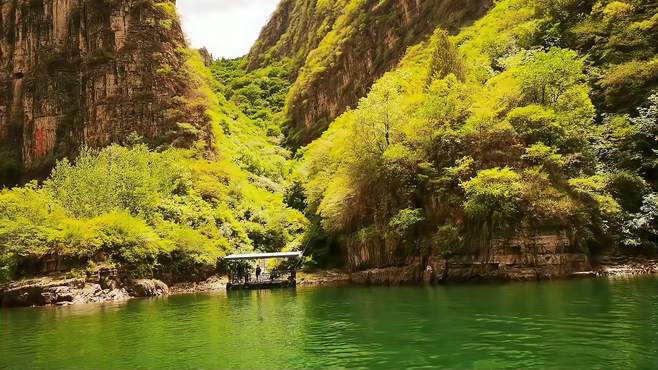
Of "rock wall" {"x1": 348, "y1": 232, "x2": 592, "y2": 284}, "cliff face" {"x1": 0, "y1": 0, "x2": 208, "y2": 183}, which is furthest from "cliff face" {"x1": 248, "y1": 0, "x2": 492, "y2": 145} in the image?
"rock wall" {"x1": 348, "y1": 232, "x2": 592, "y2": 284}

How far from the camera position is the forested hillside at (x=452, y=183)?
41.0m

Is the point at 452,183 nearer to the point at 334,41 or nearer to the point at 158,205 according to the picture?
the point at 158,205

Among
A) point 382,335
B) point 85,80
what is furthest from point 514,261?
point 85,80

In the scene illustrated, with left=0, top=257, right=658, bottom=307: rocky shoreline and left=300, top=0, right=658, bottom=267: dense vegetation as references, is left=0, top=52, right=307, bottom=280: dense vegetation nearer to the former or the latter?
left=0, top=257, right=658, bottom=307: rocky shoreline

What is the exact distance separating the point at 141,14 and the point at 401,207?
61649mm

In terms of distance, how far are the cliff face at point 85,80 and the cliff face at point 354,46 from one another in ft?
112

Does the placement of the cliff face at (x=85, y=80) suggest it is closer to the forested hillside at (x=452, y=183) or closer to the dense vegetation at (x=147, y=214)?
the dense vegetation at (x=147, y=214)

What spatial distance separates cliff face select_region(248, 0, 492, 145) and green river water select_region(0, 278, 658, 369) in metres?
73.7

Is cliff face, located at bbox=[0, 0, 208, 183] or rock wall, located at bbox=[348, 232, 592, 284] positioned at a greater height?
cliff face, located at bbox=[0, 0, 208, 183]

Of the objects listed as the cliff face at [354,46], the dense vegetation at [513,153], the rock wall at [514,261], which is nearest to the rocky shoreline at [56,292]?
the dense vegetation at [513,153]

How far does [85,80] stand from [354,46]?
52.0 meters

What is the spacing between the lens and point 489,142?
44.8m

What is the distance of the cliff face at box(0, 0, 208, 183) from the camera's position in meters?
83.2

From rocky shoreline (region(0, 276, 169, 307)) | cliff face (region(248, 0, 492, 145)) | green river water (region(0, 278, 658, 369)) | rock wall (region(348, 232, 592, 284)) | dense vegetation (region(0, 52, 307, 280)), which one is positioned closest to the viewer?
green river water (region(0, 278, 658, 369))
